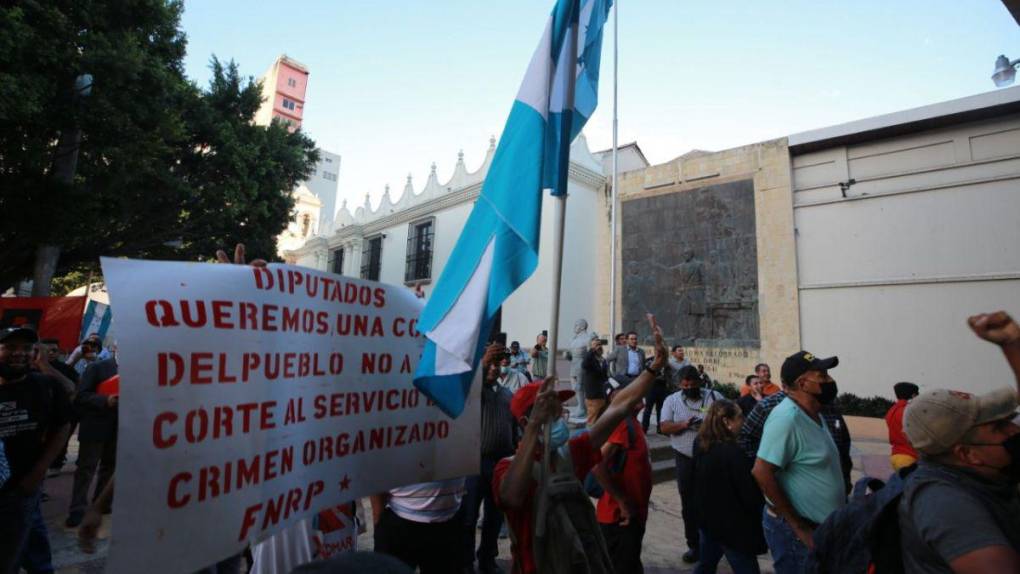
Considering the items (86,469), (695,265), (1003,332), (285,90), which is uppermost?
(285,90)

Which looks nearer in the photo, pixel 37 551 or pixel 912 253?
pixel 37 551

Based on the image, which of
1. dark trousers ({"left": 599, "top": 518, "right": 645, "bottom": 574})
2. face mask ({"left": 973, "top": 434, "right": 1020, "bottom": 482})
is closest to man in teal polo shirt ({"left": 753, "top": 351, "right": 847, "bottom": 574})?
dark trousers ({"left": 599, "top": 518, "right": 645, "bottom": 574})

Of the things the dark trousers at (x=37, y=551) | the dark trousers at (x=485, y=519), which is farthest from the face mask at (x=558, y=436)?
the dark trousers at (x=37, y=551)

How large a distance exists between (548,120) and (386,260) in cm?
1916

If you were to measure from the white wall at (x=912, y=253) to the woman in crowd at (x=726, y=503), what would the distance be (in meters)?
9.79

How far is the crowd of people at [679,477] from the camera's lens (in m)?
1.57

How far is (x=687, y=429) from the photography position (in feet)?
14.7

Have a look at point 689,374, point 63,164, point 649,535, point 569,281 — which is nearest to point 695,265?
point 569,281

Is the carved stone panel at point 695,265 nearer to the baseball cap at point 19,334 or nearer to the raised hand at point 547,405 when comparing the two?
the raised hand at point 547,405

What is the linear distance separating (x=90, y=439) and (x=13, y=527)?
7.99 feet

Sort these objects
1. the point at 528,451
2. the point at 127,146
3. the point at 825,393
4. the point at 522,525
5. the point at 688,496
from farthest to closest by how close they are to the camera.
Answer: the point at 127,146 < the point at 688,496 < the point at 825,393 < the point at 522,525 < the point at 528,451

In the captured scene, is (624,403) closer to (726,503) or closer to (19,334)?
(726,503)

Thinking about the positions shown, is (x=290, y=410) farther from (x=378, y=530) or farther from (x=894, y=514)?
(x=894, y=514)

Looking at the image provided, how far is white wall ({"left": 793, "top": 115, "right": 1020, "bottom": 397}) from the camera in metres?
10.3
